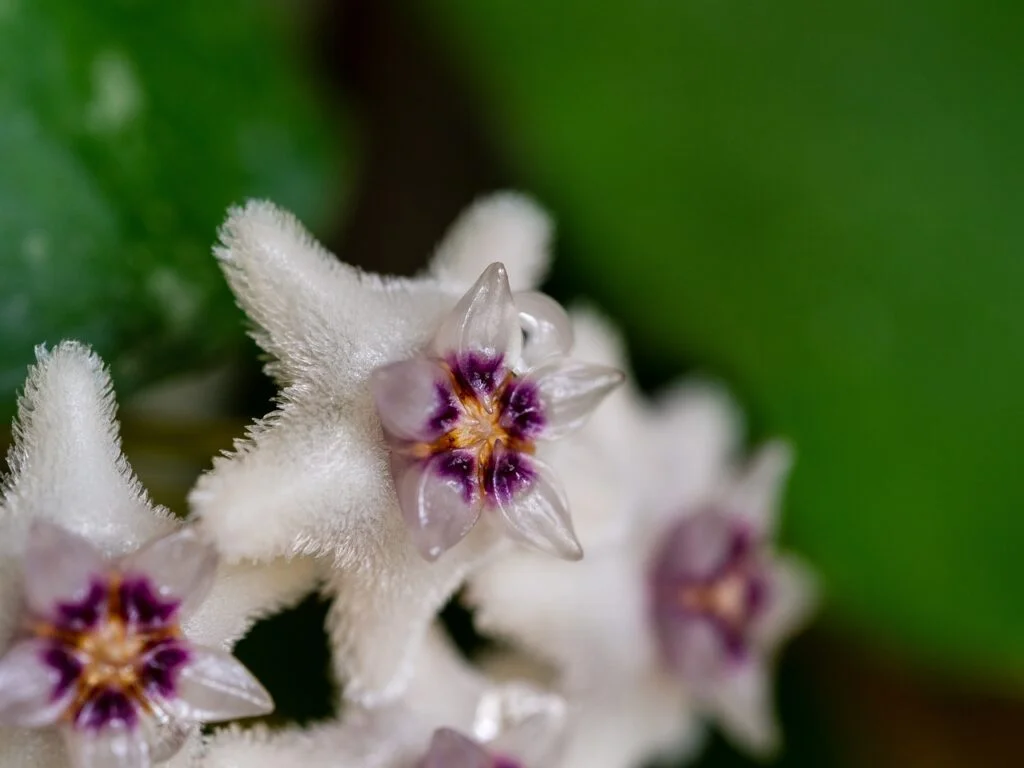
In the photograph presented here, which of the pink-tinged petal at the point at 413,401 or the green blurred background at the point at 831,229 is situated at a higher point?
the green blurred background at the point at 831,229

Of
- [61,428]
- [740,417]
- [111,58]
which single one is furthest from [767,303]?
[61,428]

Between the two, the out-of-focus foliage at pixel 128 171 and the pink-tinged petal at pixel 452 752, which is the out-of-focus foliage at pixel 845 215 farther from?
the pink-tinged petal at pixel 452 752

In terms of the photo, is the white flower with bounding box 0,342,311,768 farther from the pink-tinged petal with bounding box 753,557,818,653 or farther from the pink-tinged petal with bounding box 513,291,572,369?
the pink-tinged petal with bounding box 753,557,818,653

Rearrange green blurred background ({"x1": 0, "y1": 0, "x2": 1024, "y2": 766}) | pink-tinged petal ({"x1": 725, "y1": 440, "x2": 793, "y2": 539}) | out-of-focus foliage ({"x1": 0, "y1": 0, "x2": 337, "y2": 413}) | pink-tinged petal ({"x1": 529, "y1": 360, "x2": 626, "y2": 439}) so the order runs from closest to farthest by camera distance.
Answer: pink-tinged petal ({"x1": 529, "y1": 360, "x2": 626, "y2": 439}) → out-of-focus foliage ({"x1": 0, "y1": 0, "x2": 337, "y2": 413}) → pink-tinged petal ({"x1": 725, "y1": 440, "x2": 793, "y2": 539}) → green blurred background ({"x1": 0, "y1": 0, "x2": 1024, "y2": 766})

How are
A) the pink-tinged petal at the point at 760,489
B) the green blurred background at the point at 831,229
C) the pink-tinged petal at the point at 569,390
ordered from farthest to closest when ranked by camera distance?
the green blurred background at the point at 831,229, the pink-tinged petal at the point at 760,489, the pink-tinged petal at the point at 569,390

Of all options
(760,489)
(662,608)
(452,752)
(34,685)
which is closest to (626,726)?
(662,608)

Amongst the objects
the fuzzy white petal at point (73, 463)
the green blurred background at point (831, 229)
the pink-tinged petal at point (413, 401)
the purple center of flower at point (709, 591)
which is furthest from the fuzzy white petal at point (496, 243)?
the green blurred background at point (831, 229)

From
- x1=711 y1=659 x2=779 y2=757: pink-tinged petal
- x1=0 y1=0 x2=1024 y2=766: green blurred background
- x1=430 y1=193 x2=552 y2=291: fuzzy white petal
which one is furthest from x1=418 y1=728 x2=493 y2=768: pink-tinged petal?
x1=0 y1=0 x2=1024 y2=766: green blurred background

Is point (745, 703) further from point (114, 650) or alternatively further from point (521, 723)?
point (114, 650)
